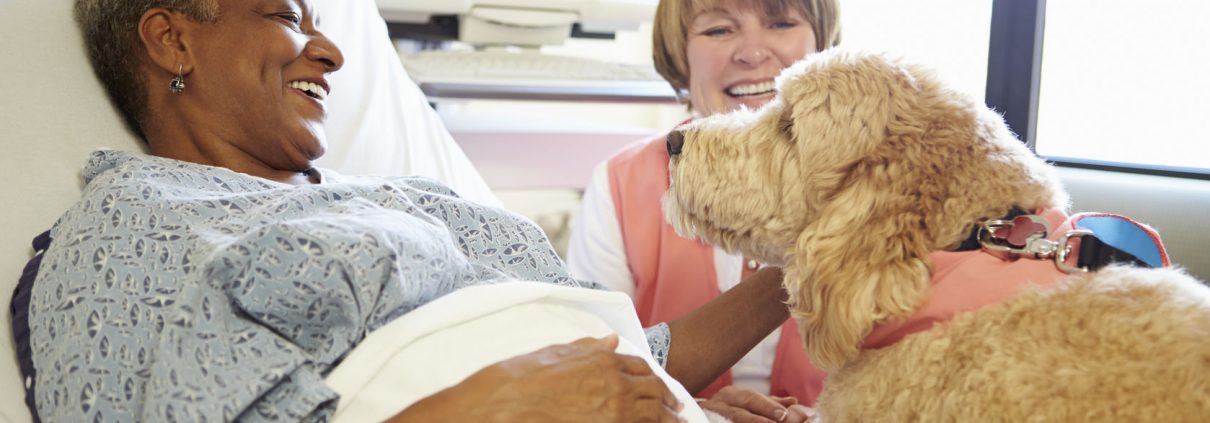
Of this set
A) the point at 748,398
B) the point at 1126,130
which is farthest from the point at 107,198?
the point at 1126,130

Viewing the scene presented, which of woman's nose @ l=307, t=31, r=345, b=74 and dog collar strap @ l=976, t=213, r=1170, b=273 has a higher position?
woman's nose @ l=307, t=31, r=345, b=74

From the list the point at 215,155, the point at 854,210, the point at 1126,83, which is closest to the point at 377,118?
the point at 215,155

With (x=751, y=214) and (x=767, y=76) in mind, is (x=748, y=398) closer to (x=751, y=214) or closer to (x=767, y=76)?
(x=751, y=214)

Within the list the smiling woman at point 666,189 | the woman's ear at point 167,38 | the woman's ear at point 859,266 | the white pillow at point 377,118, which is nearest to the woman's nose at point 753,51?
the smiling woman at point 666,189

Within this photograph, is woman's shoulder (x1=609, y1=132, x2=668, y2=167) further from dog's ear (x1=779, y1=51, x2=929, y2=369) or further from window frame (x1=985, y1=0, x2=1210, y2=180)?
window frame (x1=985, y1=0, x2=1210, y2=180)

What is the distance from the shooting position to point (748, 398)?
177 centimetres

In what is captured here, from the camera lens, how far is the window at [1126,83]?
245 centimetres

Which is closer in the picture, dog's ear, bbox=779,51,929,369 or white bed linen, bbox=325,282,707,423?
white bed linen, bbox=325,282,707,423

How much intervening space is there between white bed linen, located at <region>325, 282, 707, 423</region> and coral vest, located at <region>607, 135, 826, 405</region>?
733 millimetres

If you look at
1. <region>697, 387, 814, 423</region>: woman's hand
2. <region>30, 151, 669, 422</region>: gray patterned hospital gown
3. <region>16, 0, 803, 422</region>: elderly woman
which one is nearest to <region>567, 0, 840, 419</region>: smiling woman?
<region>697, 387, 814, 423</region>: woman's hand

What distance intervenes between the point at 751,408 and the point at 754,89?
762 millimetres

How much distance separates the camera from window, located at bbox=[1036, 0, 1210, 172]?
245cm

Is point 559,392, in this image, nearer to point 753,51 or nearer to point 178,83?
point 178,83

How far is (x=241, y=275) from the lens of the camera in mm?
1091
